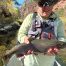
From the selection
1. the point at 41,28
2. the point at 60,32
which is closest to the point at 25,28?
the point at 41,28

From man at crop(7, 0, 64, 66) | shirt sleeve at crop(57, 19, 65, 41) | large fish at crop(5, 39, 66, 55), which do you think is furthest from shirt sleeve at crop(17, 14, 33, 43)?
shirt sleeve at crop(57, 19, 65, 41)

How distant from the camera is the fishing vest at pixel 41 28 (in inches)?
169

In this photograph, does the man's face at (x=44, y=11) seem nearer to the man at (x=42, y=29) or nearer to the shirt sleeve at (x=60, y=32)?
the man at (x=42, y=29)

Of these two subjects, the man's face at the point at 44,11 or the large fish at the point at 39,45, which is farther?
the man's face at the point at 44,11

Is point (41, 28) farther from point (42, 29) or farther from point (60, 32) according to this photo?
point (60, 32)

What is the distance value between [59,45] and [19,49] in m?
0.47

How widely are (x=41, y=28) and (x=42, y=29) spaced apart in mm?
17

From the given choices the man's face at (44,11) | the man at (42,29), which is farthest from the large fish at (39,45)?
the man's face at (44,11)

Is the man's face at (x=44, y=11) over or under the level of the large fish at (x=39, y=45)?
over

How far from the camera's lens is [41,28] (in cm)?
436

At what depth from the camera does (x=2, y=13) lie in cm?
876

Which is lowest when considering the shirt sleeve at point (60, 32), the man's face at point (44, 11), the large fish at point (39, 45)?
the large fish at point (39, 45)

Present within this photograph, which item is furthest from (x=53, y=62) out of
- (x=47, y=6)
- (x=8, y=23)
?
(x=8, y=23)

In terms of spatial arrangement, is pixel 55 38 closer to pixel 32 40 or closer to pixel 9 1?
pixel 32 40
